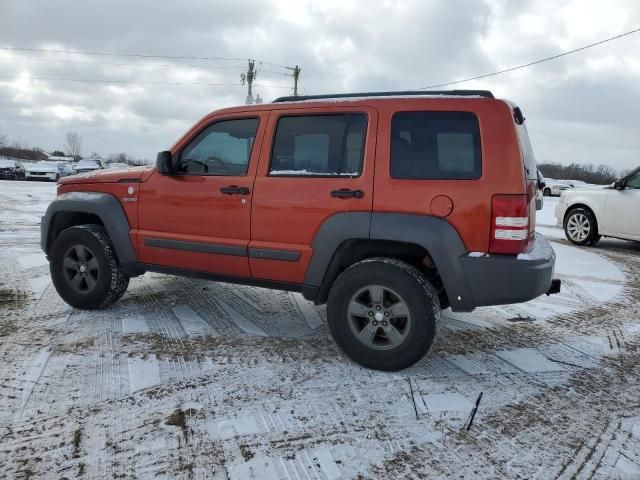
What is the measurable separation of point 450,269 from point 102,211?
3.13m

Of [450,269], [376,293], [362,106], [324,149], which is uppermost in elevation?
[362,106]

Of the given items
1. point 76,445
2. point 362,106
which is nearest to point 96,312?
point 76,445

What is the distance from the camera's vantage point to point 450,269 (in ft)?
9.91

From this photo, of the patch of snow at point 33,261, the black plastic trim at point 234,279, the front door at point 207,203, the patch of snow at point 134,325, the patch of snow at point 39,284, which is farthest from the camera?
the patch of snow at point 33,261

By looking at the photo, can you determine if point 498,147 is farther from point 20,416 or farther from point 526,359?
point 20,416

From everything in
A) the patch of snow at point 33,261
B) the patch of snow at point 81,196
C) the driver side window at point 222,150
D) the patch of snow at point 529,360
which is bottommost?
the patch of snow at point 33,261

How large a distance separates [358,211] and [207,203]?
133cm

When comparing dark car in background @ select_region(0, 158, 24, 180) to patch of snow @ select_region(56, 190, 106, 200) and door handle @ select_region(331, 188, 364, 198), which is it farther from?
door handle @ select_region(331, 188, 364, 198)

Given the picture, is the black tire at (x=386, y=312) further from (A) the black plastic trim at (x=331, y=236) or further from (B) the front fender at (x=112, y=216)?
(B) the front fender at (x=112, y=216)

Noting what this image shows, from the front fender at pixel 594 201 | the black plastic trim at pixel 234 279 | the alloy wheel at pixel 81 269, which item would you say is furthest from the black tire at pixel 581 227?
the alloy wheel at pixel 81 269

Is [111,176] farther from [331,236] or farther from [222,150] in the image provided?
[331,236]

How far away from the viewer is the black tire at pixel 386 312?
3053 mm

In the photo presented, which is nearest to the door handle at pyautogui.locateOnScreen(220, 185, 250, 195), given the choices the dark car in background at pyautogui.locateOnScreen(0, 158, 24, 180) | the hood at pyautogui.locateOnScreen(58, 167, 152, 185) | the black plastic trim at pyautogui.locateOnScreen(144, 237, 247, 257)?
the black plastic trim at pyautogui.locateOnScreen(144, 237, 247, 257)

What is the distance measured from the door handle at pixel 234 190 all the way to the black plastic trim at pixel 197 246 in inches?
17.1
